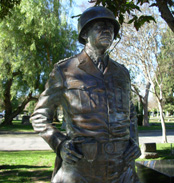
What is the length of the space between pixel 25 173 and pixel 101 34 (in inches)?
246

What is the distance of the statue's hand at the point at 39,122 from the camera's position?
198 centimetres

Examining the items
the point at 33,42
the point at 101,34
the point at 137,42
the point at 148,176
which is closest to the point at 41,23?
the point at 33,42

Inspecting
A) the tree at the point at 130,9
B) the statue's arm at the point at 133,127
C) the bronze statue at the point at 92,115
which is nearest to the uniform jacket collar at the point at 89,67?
the bronze statue at the point at 92,115

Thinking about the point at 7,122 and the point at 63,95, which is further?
the point at 7,122

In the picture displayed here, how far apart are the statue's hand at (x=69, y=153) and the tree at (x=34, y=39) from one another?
1642 centimetres

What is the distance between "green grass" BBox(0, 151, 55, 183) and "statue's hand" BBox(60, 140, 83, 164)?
4983 mm

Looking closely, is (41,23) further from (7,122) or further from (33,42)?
(7,122)

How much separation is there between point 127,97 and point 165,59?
1324cm

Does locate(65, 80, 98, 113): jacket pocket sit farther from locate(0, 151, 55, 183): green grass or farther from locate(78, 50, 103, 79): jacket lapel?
locate(0, 151, 55, 183): green grass

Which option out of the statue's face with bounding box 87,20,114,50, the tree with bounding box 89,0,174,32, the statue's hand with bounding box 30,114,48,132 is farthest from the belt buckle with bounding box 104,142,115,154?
the tree with bounding box 89,0,174,32

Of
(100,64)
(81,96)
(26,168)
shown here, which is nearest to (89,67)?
(100,64)

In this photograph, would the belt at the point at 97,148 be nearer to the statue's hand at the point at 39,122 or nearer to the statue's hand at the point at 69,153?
the statue's hand at the point at 69,153

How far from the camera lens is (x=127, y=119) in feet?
6.71

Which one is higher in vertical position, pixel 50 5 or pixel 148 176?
pixel 50 5
